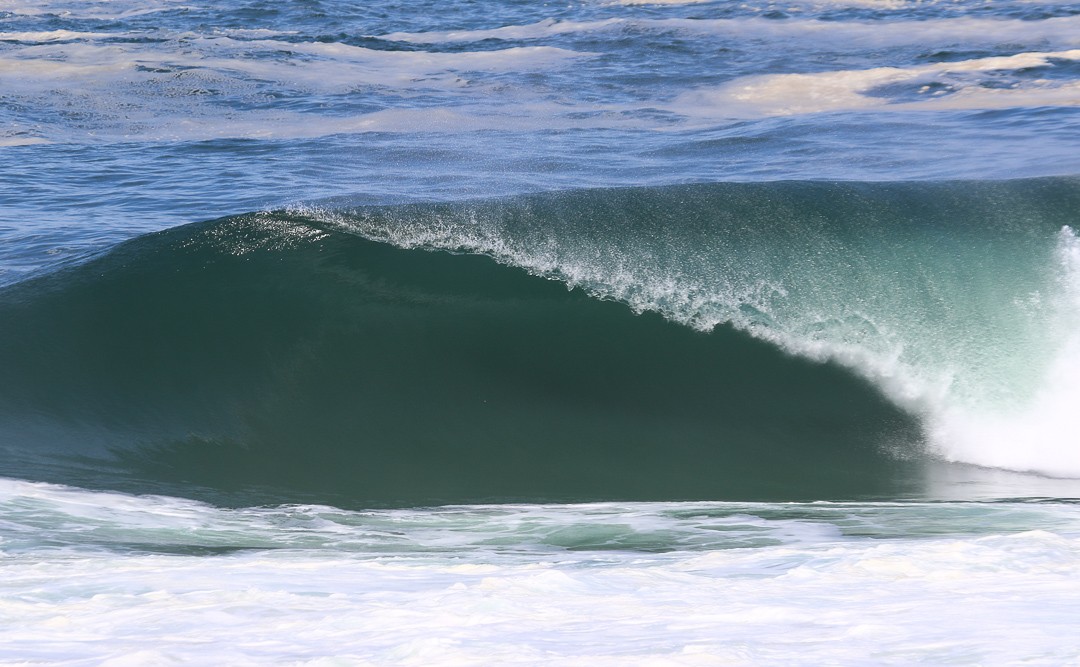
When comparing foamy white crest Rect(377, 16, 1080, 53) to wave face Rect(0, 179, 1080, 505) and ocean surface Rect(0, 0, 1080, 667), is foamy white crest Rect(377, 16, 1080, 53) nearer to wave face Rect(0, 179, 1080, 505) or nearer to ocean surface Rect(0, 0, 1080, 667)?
ocean surface Rect(0, 0, 1080, 667)

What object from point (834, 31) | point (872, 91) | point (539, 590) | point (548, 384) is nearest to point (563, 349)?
point (548, 384)

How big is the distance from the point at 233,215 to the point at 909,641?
683cm

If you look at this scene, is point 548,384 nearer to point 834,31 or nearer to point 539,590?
point 539,590

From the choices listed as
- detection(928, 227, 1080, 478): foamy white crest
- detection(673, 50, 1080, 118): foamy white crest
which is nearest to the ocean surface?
detection(928, 227, 1080, 478): foamy white crest

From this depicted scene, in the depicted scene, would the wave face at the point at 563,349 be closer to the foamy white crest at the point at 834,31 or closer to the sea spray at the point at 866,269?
the sea spray at the point at 866,269

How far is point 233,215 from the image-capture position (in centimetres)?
877

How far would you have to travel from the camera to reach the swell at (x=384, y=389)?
20.4 feet

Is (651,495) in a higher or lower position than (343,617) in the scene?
lower

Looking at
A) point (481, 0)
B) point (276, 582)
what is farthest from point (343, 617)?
point (481, 0)

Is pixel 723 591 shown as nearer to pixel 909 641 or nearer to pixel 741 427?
pixel 909 641

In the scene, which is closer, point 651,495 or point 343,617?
point 343,617

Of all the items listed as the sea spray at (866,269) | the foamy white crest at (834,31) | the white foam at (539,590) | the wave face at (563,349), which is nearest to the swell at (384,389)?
the wave face at (563,349)

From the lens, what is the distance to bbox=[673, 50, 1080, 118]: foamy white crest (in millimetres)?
13094

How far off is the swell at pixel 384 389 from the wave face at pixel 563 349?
2 centimetres
